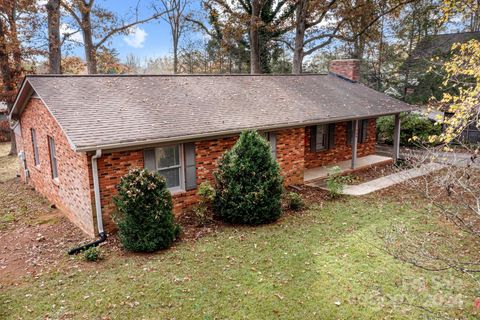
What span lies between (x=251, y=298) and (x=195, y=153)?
4728mm

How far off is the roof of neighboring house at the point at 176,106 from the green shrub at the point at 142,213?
1083mm

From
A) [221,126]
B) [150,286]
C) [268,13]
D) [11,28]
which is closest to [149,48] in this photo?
[268,13]

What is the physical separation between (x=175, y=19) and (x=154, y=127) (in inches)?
933

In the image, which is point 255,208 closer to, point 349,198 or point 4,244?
point 349,198

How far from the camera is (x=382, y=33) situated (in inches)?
1010

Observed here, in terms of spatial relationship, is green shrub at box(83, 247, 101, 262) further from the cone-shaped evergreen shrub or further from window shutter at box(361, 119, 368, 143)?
window shutter at box(361, 119, 368, 143)

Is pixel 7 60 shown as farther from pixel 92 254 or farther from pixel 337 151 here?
pixel 337 151

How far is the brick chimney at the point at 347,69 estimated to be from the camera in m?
17.4

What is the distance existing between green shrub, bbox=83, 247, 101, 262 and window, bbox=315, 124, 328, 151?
379 inches

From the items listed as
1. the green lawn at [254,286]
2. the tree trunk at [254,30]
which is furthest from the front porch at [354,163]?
the tree trunk at [254,30]

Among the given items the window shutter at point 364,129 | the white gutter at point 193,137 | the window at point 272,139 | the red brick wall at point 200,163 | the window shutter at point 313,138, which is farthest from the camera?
the window shutter at point 364,129

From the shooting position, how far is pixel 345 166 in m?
14.5

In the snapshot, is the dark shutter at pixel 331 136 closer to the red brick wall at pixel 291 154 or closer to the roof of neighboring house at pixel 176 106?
the roof of neighboring house at pixel 176 106

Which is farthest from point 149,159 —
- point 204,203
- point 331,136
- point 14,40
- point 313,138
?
point 14,40
